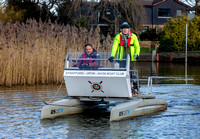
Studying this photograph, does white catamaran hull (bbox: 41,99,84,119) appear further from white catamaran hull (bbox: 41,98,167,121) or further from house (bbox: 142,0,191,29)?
house (bbox: 142,0,191,29)

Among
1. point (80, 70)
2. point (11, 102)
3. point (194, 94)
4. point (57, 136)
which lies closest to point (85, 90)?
point (80, 70)

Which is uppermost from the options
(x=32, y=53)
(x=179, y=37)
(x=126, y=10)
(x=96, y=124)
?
(x=126, y=10)

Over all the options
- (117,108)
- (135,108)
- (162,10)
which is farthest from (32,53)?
(162,10)

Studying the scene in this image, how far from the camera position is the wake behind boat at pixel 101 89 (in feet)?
34.1

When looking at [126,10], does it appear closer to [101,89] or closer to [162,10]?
[162,10]

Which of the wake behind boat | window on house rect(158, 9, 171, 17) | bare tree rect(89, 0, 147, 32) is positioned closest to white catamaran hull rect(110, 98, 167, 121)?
the wake behind boat

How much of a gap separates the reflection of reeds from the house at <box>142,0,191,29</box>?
53.8 m

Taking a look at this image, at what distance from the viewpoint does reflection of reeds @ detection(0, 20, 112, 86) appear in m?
17.2

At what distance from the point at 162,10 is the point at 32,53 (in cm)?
5708

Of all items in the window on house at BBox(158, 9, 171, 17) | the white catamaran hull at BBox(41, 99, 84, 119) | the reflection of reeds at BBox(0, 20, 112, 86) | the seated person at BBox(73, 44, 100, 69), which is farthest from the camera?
the window on house at BBox(158, 9, 171, 17)

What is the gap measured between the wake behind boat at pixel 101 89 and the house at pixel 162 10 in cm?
6075

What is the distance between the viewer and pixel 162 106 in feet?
39.7

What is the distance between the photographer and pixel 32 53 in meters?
17.7

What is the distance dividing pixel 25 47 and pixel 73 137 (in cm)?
957
